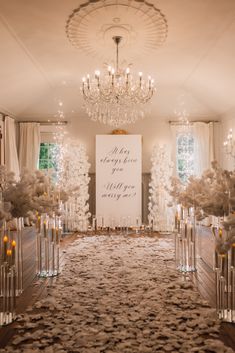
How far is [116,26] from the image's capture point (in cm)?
460

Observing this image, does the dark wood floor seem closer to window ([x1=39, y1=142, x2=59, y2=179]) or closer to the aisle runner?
the aisle runner

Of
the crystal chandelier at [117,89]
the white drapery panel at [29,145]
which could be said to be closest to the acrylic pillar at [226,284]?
the crystal chandelier at [117,89]

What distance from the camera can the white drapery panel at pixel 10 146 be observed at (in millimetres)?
8164

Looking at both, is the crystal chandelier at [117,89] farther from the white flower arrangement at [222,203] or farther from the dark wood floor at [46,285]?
the dark wood floor at [46,285]

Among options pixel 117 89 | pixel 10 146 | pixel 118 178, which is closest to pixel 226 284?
pixel 117 89

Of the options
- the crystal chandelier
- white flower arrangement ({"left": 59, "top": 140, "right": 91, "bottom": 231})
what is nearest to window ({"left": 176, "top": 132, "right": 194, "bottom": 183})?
white flower arrangement ({"left": 59, "top": 140, "right": 91, "bottom": 231})

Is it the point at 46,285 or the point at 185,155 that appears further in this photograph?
the point at 185,155

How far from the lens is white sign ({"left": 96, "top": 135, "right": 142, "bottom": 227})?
329 inches

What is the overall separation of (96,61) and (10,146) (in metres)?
3.38

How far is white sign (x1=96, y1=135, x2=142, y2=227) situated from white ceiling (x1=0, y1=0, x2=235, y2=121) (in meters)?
1.24

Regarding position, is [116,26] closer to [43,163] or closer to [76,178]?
[76,178]

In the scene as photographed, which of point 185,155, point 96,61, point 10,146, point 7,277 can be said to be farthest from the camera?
point 185,155

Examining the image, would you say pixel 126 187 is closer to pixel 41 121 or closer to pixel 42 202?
pixel 41 121

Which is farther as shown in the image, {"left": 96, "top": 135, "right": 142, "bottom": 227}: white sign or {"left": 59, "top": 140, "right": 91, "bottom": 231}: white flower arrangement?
{"left": 96, "top": 135, "right": 142, "bottom": 227}: white sign
